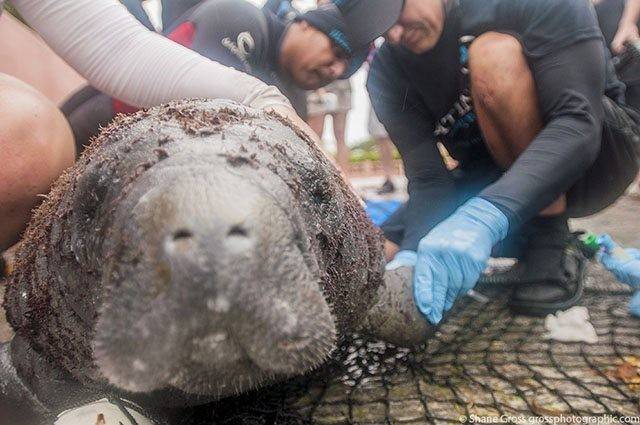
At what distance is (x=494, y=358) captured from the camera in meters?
2.40

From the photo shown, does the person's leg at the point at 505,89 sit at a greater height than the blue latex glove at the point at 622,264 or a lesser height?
greater

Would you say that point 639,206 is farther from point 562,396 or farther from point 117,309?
point 117,309

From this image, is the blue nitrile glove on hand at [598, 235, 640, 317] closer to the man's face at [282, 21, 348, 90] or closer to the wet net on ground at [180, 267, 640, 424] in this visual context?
the wet net on ground at [180, 267, 640, 424]

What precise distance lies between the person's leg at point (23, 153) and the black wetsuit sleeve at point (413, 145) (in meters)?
2.37

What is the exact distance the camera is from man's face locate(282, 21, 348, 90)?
4289mm

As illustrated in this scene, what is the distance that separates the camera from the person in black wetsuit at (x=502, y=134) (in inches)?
109

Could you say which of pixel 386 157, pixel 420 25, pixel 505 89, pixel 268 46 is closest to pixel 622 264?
pixel 505 89

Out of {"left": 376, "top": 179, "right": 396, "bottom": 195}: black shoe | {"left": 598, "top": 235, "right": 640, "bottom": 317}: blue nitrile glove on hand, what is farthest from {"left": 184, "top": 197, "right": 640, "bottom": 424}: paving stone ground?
{"left": 376, "top": 179, "right": 396, "bottom": 195}: black shoe

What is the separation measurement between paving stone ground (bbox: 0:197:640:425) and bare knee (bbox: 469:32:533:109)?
54.7 inches

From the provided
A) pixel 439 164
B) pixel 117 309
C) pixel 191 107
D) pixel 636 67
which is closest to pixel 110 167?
pixel 191 107

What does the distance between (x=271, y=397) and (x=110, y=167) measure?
3.67 feet

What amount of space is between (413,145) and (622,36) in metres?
2.02

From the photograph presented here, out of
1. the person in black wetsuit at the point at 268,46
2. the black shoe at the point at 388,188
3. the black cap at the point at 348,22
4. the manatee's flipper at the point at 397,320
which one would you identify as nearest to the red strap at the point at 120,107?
the person in black wetsuit at the point at 268,46

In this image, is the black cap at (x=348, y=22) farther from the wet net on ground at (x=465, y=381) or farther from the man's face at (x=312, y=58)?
the wet net on ground at (x=465, y=381)
